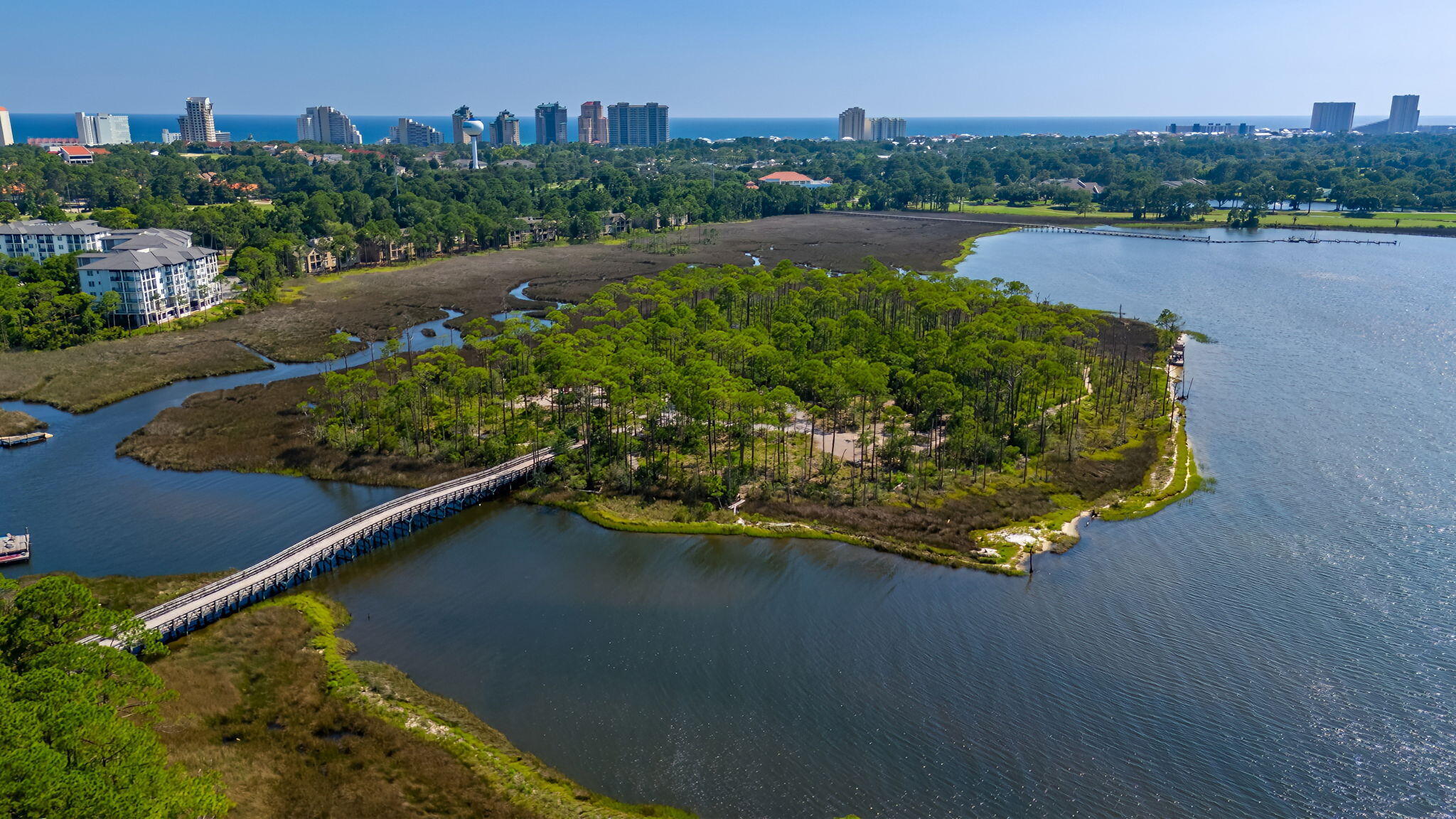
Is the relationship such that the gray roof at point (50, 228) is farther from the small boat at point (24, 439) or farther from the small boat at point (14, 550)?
the small boat at point (14, 550)

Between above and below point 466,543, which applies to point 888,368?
above

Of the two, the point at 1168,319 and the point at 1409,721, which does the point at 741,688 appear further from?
the point at 1168,319

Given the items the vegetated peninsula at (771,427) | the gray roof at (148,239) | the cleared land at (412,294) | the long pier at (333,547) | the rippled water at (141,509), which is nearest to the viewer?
the long pier at (333,547)

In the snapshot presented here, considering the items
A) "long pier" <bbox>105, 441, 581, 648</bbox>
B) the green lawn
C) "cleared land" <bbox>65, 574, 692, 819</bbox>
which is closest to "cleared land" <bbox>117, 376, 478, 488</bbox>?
"long pier" <bbox>105, 441, 581, 648</bbox>

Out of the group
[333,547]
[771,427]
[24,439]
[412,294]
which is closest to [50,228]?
[412,294]

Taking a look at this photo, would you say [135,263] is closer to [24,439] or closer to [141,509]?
[24,439]

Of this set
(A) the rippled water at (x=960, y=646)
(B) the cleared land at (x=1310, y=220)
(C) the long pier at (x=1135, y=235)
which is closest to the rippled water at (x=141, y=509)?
(A) the rippled water at (x=960, y=646)

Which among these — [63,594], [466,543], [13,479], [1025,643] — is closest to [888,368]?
[1025,643]
